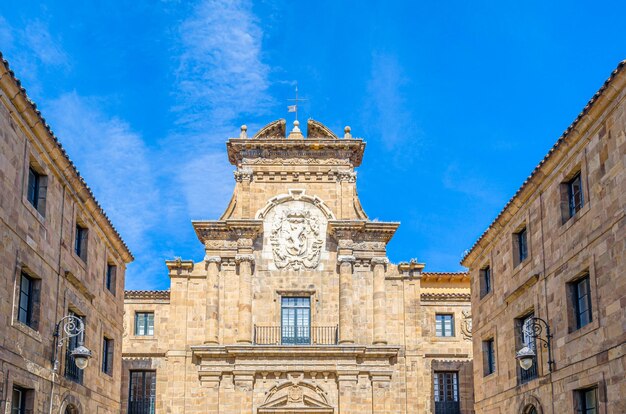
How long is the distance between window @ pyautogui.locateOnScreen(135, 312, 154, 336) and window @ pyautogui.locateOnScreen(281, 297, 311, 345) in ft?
22.9

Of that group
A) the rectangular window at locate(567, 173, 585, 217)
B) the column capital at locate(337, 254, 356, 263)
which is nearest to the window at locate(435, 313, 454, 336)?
the column capital at locate(337, 254, 356, 263)

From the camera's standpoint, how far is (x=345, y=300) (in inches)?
1478

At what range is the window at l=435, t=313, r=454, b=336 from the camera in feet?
136

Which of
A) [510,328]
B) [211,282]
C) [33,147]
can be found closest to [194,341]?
[211,282]

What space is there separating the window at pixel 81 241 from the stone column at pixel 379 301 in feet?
51.8

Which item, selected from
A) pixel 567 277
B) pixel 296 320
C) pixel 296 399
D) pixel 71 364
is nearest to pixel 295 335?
pixel 296 320

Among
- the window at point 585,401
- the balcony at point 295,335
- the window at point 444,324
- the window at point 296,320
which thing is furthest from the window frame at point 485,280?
the window at point 444,324

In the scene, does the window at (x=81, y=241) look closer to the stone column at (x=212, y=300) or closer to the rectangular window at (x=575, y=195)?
the stone column at (x=212, y=300)

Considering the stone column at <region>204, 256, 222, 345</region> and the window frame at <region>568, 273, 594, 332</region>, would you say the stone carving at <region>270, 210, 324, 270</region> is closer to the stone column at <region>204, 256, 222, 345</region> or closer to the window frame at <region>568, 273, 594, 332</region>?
the stone column at <region>204, 256, 222, 345</region>

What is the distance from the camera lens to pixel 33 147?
65.7 ft

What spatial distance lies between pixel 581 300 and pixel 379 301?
1799 cm

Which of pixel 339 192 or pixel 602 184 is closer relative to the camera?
pixel 602 184

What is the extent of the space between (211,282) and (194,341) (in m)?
2.64

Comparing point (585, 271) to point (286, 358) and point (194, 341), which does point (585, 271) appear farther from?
point (194, 341)
